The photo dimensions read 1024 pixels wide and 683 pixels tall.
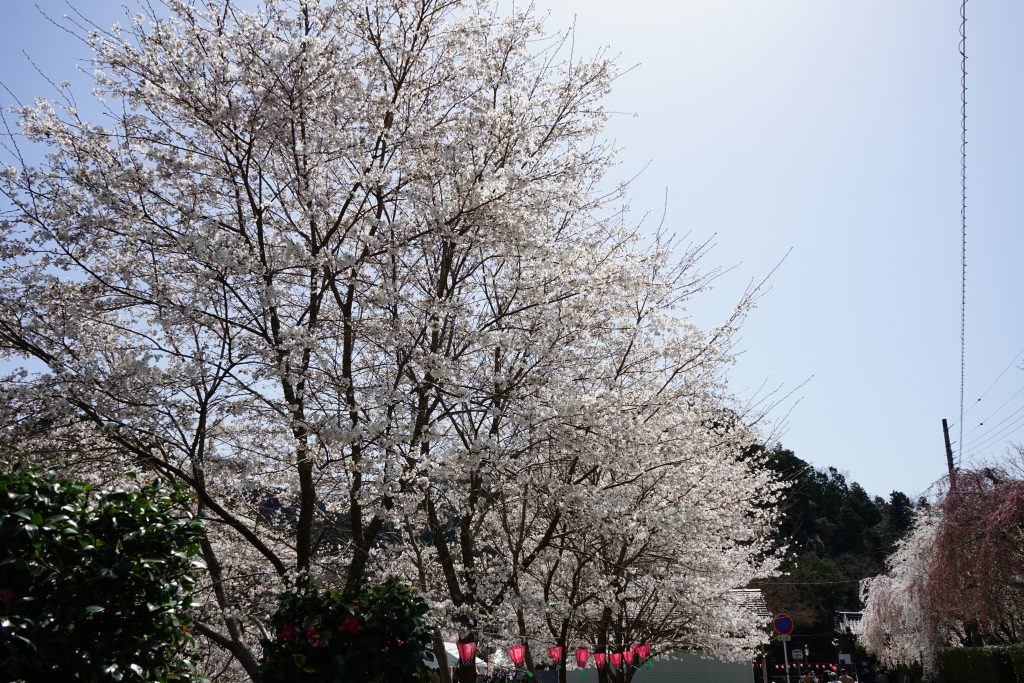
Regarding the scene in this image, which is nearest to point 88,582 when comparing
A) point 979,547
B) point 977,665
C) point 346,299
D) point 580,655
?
point 346,299

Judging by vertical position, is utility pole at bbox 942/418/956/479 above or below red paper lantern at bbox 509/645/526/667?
above

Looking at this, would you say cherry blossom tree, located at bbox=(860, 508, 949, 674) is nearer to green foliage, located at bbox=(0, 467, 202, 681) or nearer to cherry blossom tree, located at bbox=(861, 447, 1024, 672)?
cherry blossom tree, located at bbox=(861, 447, 1024, 672)

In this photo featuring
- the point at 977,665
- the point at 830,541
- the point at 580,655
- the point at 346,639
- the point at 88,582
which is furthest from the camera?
the point at 830,541

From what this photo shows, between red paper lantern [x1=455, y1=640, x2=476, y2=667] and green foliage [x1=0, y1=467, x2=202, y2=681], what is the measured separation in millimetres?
4405

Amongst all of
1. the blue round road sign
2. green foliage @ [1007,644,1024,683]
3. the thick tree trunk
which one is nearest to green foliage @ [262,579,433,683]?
the thick tree trunk

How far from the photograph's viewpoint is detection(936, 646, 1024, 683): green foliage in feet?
55.7

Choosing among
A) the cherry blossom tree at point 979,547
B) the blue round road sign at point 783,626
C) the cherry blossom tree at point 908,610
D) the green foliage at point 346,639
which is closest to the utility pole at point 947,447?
the cherry blossom tree at point 908,610

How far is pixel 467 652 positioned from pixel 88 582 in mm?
5262

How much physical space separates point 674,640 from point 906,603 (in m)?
12.8

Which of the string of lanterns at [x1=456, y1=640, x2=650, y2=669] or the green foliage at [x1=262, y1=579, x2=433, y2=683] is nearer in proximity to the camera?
the green foliage at [x1=262, y1=579, x2=433, y2=683]

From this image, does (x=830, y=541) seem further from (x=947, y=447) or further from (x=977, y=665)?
(x=977, y=665)

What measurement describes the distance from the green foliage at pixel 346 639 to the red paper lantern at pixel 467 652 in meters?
2.85

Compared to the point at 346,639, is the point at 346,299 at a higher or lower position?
higher

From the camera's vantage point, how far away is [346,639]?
494cm
